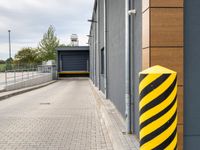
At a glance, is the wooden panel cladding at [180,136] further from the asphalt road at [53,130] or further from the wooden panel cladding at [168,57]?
the asphalt road at [53,130]

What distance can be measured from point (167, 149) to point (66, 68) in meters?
41.0

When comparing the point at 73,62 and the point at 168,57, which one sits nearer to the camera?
the point at 168,57

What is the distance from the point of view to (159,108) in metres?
3.03

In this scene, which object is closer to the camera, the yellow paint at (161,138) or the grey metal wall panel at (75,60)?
the yellow paint at (161,138)

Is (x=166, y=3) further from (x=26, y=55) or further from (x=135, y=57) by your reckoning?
(x=26, y=55)

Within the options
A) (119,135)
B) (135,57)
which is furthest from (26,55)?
(119,135)

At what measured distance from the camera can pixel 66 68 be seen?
4366cm

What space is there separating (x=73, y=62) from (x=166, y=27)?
39.3m

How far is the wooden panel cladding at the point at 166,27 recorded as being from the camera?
14.9ft

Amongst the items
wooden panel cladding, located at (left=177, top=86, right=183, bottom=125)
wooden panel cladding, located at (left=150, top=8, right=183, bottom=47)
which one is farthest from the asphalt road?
wooden panel cladding, located at (left=150, top=8, right=183, bottom=47)

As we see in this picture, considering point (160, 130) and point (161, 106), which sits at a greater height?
point (161, 106)

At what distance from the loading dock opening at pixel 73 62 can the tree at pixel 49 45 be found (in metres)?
31.6
